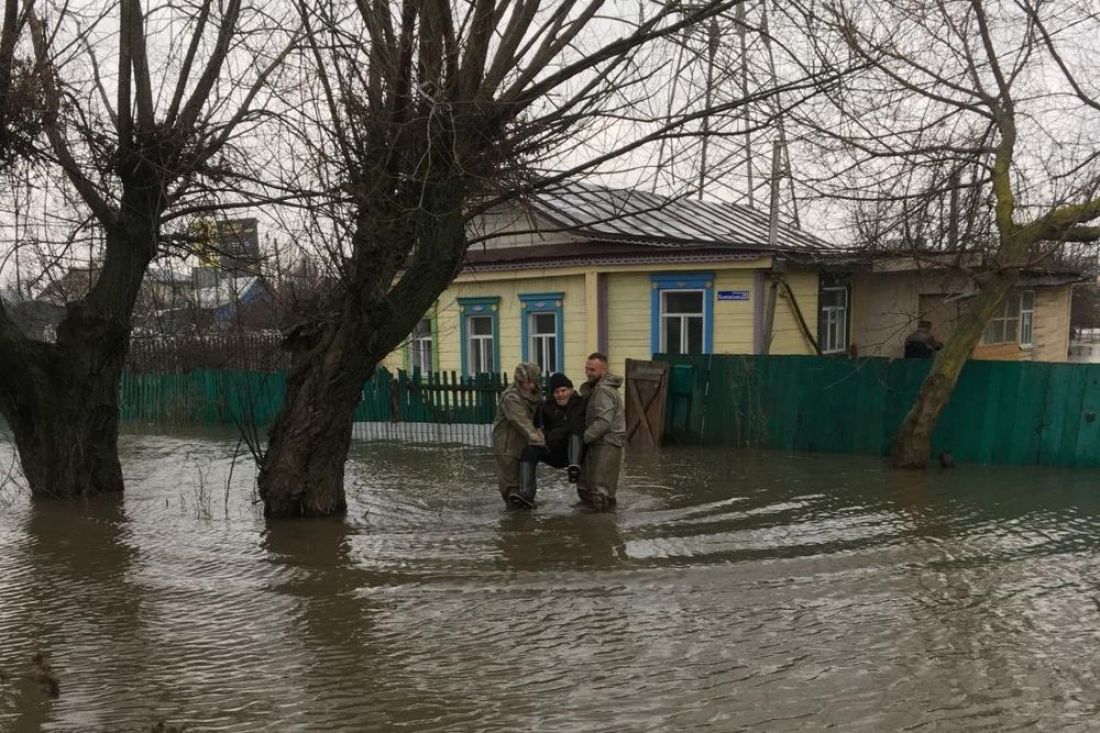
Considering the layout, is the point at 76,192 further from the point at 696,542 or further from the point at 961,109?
the point at 961,109

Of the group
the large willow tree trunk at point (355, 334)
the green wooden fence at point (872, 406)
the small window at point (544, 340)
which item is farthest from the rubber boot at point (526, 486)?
the small window at point (544, 340)

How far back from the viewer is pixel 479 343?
59.3 ft

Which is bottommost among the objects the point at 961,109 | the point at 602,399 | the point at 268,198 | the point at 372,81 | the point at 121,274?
the point at 602,399

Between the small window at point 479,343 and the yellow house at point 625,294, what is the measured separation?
26 millimetres

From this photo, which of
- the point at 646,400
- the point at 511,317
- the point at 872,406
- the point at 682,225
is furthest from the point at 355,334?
the point at 682,225

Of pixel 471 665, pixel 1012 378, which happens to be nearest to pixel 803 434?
pixel 1012 378

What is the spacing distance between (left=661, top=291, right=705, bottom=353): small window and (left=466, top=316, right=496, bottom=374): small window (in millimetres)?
3829

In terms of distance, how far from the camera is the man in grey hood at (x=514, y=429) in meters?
8.16

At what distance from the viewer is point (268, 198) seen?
805cm

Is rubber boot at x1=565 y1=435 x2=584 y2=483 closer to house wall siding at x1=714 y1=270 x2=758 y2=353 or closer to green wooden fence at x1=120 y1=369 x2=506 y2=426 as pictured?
green wooden fence at x1=120 y1=369 x2=506 y2=426

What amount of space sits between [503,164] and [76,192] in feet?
15.1

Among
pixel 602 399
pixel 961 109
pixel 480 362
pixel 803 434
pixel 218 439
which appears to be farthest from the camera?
pixel 480 362

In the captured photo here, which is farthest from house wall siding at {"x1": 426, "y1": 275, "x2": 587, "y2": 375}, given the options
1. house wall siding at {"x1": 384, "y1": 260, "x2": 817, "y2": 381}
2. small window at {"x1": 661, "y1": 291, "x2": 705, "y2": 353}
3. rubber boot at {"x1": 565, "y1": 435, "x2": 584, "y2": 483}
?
rubber boot at {"x1": 565, "y1": 435, "x2": 584, "y2": 483}

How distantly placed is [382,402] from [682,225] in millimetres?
7039
